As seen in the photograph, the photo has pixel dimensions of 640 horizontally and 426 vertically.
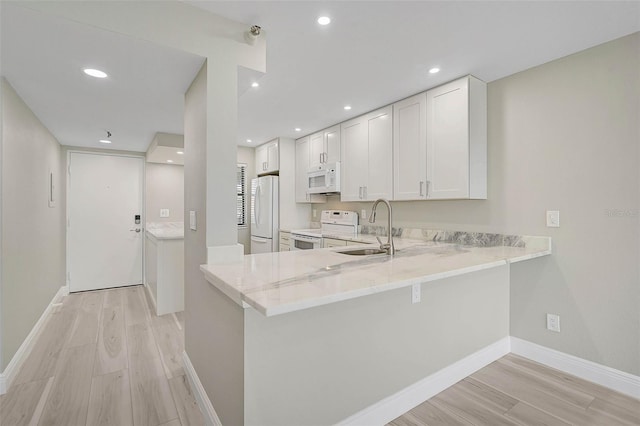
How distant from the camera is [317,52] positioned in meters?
2.14

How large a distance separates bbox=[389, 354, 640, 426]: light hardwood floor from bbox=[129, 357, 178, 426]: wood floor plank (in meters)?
1.36

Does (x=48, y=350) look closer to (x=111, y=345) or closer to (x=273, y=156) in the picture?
(x=111, y=345)

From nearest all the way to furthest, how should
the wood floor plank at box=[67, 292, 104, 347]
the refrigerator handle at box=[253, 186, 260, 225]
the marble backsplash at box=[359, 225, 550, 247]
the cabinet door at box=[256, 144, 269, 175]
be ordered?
the marble backsplash at box=[359, 225, 550, 247]
the wood floor plank at box=[67, 292, 104, 347]
the refrigerator handle at box=[253, 186, 260, 225]
the cabinet door at box=[256, 144, 269, 175]

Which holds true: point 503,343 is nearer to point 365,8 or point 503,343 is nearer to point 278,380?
point 278,380

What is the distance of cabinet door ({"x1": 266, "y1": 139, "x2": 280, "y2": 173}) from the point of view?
15.5ft

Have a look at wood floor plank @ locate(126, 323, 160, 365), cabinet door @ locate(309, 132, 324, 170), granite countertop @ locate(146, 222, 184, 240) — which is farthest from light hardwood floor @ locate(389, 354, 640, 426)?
granite countertop @ locate(146, 222, 184, 240)

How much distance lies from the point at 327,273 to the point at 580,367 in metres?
2.16

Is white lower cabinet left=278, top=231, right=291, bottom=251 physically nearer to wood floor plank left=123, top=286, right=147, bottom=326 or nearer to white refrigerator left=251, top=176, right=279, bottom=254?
white refrigerator left=251, top=176, right=279, bottom=254

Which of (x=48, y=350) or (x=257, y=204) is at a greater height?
(x=257, y=204)

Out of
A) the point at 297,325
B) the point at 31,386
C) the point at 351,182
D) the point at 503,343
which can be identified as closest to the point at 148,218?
the point at 31,386

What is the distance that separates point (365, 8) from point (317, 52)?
0.53 meters

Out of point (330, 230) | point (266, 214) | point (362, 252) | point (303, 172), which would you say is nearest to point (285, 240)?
point (266, 214)

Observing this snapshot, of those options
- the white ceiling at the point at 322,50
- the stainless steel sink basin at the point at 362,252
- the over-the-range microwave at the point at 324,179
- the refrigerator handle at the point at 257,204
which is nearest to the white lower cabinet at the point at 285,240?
the refrigerator handle at the point at 257,204

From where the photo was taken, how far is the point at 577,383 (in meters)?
2.11
